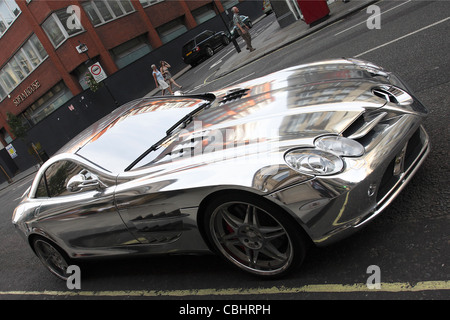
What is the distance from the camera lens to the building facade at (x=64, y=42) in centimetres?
2422

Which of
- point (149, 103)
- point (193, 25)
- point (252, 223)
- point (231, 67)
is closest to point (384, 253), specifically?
point (252, 223)

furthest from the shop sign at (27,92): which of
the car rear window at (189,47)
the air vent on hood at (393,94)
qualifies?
the air vent on hood at (393,94)

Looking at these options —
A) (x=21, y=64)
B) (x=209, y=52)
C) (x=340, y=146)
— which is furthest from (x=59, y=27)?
(x=340, y=146)

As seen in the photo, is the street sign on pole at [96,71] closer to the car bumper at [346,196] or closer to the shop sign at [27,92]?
the shop sign at [27,92]

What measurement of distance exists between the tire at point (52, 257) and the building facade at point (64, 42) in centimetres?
2019

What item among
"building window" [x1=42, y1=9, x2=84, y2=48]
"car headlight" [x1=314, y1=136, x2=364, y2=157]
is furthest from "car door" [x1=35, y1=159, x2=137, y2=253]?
"building window" [x1=42, y1=9, x2=84, y2=48]

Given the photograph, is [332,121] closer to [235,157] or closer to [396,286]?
[235,157]

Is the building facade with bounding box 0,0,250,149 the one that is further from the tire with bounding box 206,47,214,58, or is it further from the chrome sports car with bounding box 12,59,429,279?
the chrome sports car with bounding box 12,59,429,279

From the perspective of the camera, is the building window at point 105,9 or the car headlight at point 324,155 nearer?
the car headlight at point 324,155

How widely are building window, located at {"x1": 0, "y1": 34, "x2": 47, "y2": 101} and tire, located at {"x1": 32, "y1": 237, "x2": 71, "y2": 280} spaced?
974 inches

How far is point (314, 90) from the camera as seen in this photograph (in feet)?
10.8

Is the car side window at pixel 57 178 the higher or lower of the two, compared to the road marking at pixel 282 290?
higher

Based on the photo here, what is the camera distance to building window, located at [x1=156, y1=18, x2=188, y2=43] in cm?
2977

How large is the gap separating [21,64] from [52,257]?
27.8 m
